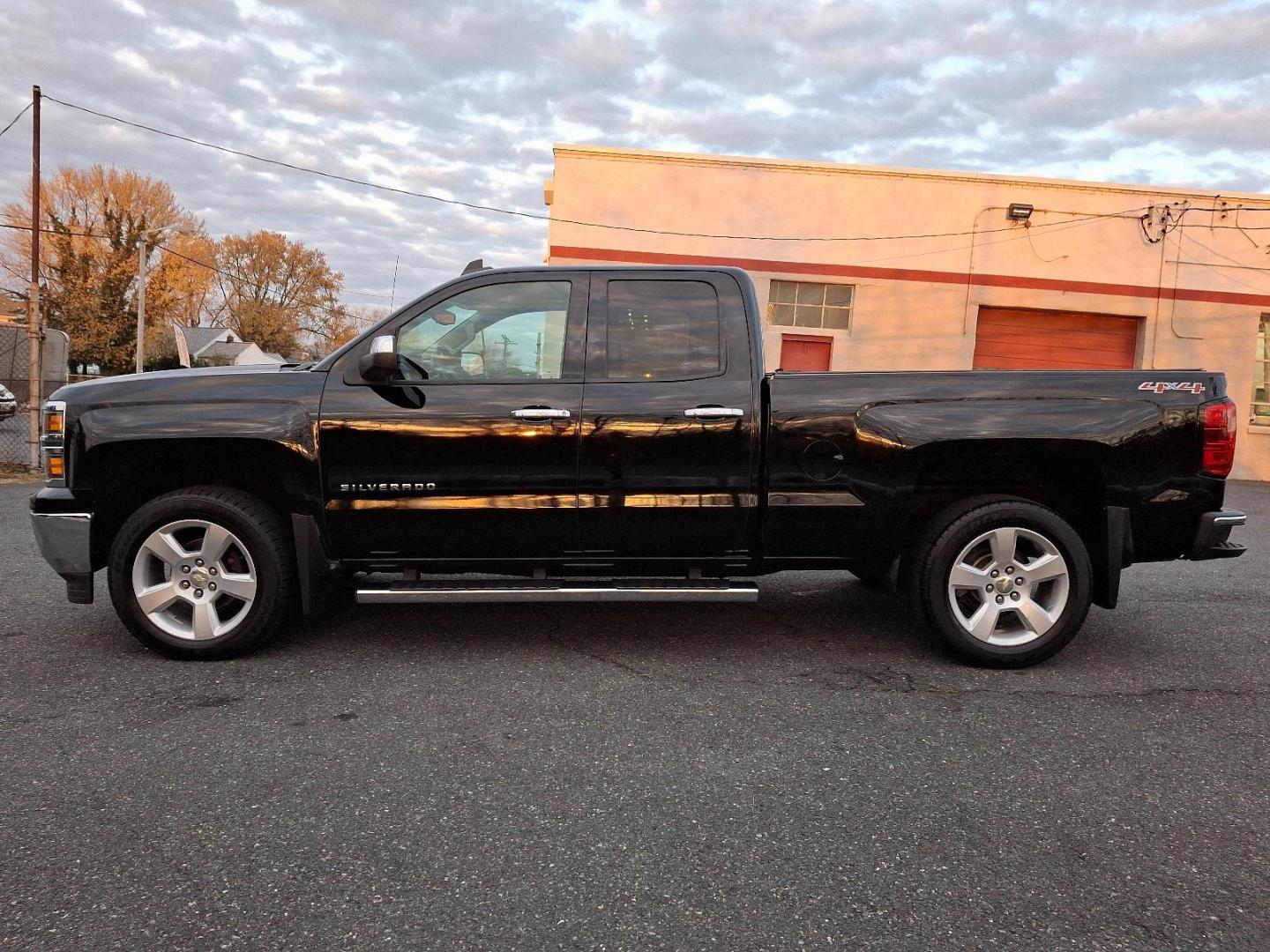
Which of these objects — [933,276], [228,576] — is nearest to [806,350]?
[933,276]

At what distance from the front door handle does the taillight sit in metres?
2.10

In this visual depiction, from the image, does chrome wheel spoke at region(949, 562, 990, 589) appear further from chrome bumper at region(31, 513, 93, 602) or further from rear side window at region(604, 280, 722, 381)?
chrome bumper at region(31, 513, 93, 602)

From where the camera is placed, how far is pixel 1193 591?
5863 millimetres

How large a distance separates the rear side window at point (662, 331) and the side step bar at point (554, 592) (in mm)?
1002

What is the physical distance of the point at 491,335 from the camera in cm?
411

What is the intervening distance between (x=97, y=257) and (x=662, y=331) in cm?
4418

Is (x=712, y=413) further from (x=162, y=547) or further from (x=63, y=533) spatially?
(x=63, y=533)

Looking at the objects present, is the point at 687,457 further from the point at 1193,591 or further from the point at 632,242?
the point at 632,242

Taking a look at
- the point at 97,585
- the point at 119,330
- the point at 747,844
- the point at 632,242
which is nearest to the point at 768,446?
the point at 747,844

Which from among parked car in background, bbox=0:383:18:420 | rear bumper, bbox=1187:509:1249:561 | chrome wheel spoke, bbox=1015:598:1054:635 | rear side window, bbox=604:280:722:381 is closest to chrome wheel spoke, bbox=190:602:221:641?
rear side window, bbox=604:280:722:381

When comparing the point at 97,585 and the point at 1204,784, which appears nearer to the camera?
the point at 1204,784

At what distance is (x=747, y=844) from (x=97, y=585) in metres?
4.84

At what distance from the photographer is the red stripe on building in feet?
55.1

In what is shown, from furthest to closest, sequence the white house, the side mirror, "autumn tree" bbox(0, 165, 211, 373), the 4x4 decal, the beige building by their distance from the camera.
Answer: the white house
"autumn tree" bbox(0, 165, 211, 373)
the beige building
the 4x4 decal
the side mirror
